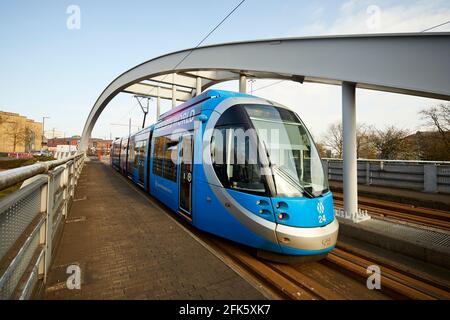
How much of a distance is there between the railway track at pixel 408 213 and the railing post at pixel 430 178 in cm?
225

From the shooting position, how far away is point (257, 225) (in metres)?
3.72

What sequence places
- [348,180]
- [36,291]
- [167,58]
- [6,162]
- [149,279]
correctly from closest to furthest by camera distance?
[36,291] < [149,279] < [348,180] < [167,58] < [6,162]

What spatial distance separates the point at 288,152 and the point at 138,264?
10.4 feet

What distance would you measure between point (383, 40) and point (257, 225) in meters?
5.61

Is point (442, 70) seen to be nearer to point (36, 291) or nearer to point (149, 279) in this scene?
point (149, 279)

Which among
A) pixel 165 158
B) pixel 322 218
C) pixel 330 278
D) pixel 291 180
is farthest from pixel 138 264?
pixel 165 158

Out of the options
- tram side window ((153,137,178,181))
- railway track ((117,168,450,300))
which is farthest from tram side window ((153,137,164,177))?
railway track ((117,168,450,300))

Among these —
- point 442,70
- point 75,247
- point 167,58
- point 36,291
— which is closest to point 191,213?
point 75,247

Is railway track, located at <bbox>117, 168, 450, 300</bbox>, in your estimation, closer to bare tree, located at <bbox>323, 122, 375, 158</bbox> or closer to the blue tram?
the blue tram

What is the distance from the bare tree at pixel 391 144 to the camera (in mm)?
35438

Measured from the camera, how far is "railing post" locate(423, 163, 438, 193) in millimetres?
9180

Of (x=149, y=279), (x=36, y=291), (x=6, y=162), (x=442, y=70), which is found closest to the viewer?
(x=36, y=291)

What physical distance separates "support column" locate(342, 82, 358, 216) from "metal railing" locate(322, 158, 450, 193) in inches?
60.0

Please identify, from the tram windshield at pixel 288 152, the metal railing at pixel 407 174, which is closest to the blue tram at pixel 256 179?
the tram windshield at pixel 288 152
